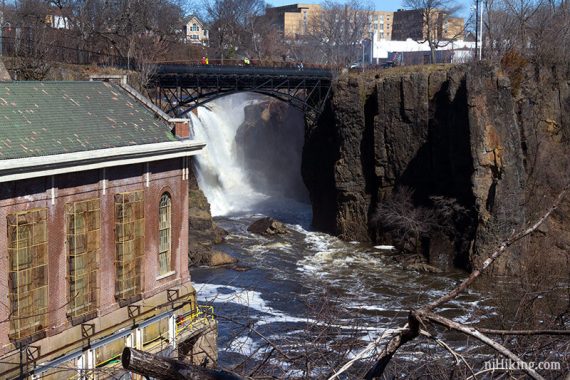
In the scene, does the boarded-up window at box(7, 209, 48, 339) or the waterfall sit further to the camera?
the waterfall

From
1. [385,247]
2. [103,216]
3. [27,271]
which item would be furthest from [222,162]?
[27,271]

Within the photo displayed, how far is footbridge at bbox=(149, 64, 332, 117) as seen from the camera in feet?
150

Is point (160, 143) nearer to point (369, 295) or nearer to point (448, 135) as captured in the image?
point (369, 295)

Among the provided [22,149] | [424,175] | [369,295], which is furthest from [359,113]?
[22,149]

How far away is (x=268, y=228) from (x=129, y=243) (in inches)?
982

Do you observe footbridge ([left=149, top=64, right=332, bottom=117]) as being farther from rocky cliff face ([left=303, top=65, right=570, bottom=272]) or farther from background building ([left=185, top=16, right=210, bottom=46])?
background building ([left=185, top=16, right=210, bottom=46])

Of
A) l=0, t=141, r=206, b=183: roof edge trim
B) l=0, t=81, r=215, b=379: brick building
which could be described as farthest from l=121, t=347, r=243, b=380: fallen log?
l=0, t=141, r=206, b=183: roof edge trim

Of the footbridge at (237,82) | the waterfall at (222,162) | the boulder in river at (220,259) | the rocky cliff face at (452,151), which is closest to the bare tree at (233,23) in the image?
the waterfall at (222,162)

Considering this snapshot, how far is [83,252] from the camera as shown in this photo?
15867mm

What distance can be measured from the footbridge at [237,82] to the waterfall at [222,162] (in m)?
4.50

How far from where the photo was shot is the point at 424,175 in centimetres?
4050

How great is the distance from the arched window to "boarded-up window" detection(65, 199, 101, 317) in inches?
97.7

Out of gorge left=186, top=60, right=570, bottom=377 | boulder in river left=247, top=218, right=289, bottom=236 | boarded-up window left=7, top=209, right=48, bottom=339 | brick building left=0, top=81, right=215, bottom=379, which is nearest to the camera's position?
boarded-up window left=7, top=209, right=48, bottom=339

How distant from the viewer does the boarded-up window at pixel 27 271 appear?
560 inches
